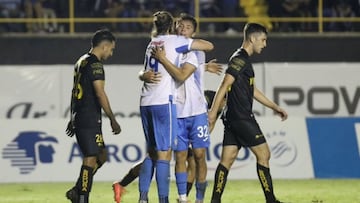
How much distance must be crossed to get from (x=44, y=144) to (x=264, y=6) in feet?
21.9

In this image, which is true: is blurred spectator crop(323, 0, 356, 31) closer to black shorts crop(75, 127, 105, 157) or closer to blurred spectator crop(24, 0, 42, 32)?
blurred spectator crop(24, 0, 42, 32)

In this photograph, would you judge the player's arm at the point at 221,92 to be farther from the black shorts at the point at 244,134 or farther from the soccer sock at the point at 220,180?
the soccer sock at the point at 220,180

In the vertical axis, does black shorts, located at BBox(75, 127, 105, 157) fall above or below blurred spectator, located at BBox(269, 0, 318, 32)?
below

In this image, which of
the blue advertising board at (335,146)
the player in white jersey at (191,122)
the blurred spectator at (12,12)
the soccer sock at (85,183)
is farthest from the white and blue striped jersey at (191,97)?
the blurred spectator at (12,12)

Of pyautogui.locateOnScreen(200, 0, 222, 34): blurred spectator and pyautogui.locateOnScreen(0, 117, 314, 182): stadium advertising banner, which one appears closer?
pyautogui.locateOnScreen(0, 117, 314, 182): stadium advertising banner

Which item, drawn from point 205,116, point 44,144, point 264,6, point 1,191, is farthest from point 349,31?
point 205,116

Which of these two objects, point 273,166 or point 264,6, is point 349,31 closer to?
point 264,6

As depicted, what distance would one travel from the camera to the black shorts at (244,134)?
44.8 ft

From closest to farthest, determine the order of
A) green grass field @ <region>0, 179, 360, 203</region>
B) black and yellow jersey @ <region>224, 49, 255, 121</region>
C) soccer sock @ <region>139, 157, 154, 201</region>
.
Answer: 1. soccer sock @ <region>139, 157, 154, 201</region>
2. black and yellow jersey @ <region>224, 49, 255, 121</region>
3. green grass field @ <region>0, 179, 360, 203</region>

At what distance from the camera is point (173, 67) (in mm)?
12836

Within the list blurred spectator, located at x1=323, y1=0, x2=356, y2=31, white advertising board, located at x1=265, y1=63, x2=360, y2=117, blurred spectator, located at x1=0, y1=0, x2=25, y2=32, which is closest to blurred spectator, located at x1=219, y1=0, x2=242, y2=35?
blurred spectator, located at x1=323, y1=0, x2=356, y2=31

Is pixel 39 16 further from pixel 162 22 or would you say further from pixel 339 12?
pixel 162 22

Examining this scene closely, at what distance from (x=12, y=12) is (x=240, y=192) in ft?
28.3

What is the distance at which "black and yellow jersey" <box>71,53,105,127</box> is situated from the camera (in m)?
13.2
